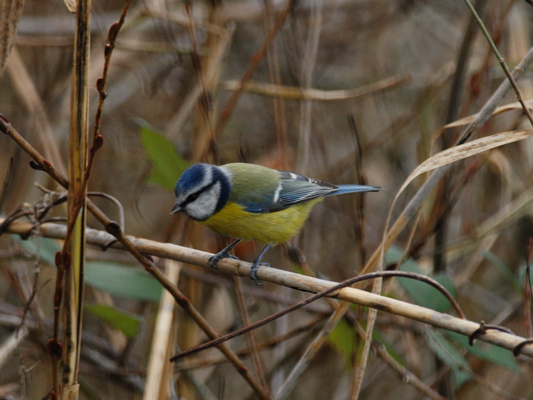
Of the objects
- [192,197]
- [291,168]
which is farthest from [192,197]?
[291,168]

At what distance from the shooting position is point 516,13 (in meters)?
3.16

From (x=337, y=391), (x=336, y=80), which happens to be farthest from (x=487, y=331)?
(x=336, y=80)

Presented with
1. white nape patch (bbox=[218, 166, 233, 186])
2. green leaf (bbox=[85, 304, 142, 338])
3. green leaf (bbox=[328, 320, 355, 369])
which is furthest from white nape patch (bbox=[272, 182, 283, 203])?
green leaf (bbox=[85, 304, 142, 338])

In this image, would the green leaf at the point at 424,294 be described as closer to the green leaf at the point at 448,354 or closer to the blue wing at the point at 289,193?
the green leaf at the point at 448,354

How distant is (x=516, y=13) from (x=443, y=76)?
0.53 metres

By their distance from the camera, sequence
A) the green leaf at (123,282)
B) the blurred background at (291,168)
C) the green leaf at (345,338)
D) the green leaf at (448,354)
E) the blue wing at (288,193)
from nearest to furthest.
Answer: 1. the green leaf at (448,354)
2. the green leaf at (123,282)
3. the green leaf at (345,338)
4. the blurred background at (291,168)
5. the blue wing at (288,193)

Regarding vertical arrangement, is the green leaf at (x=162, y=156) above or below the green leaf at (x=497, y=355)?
above

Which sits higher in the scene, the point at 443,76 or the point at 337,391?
the point at 443,76

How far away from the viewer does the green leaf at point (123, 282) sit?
1.89 meters

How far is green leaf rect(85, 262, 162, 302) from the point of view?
1.89m

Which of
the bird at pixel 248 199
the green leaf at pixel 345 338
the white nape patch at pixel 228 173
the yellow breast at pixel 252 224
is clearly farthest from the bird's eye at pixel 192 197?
the green leaf at pixel 345 338

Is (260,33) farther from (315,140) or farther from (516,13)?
(516,13)

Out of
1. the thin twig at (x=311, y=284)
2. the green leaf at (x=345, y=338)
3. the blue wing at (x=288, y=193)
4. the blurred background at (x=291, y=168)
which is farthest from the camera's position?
the blue wing at (x=288, y=193)

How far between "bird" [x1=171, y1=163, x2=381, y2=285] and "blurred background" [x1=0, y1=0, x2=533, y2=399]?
126 millimetres
